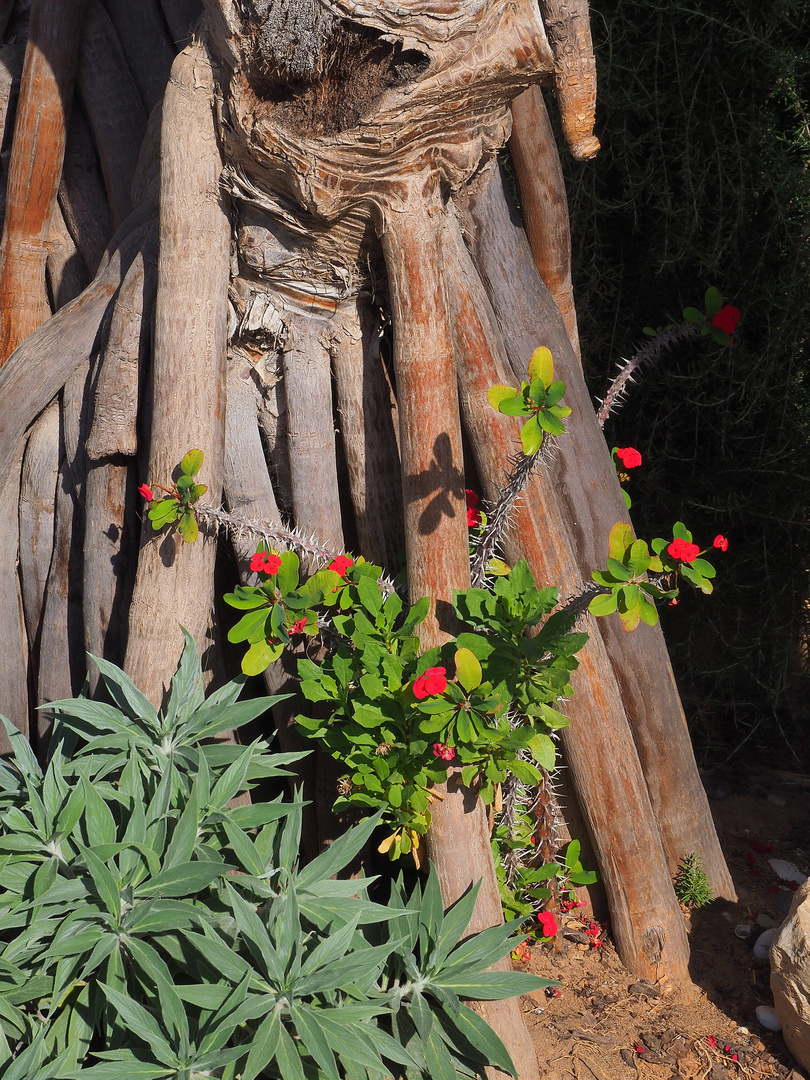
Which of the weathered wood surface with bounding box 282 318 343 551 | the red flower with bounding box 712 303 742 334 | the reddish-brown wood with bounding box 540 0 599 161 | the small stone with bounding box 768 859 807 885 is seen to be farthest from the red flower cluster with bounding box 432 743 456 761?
the small stone with bounding box 768 859 807 885

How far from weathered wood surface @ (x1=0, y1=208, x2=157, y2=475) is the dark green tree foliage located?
5.80 feet

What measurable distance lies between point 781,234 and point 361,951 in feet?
9.49

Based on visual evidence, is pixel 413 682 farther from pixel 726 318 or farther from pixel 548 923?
pixel 726 318

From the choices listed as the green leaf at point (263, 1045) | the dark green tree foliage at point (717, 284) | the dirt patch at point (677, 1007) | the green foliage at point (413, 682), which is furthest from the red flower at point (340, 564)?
the dark green tree foliage at point (717, 284)

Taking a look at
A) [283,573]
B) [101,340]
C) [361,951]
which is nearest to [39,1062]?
[361,951]

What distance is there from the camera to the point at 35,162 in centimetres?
276

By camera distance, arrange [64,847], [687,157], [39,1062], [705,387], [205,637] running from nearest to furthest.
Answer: [39,1062] → [64,847] → [205,637] → [687,157] → [705,387]

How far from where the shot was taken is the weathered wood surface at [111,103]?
9.11 feet

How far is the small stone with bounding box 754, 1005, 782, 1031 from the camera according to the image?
2320mm

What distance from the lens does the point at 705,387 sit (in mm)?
3475

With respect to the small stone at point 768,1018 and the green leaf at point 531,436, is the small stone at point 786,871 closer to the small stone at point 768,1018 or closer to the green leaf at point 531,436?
the small stone at point 768,1018

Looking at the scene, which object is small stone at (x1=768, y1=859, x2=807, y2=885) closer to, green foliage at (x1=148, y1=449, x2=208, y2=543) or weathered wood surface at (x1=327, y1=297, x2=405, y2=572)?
weathered wood surface at (x1=327, y1=297, x2=405, y2=572)

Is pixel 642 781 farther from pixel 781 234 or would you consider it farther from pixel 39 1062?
pixel 781 234

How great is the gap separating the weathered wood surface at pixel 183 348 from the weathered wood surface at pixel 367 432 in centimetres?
33
